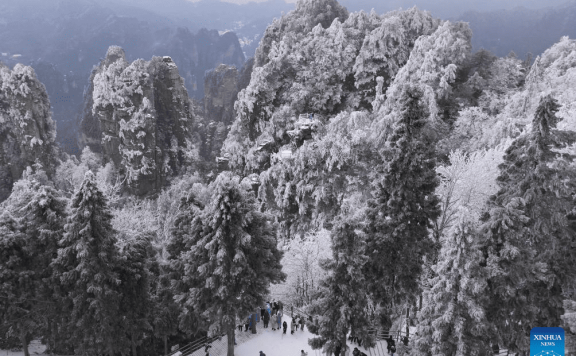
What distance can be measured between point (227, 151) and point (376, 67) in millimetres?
23235

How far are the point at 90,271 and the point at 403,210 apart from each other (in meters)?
15.5

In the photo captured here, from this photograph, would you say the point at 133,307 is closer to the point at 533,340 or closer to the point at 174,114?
the point at 533,340

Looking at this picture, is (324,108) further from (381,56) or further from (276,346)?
(276,346)

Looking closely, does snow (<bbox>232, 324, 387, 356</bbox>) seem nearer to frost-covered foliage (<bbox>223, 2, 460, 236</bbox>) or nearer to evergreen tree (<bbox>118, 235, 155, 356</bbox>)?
evergreen tree (<bbox>118, 235, 155, 356</bbox>)

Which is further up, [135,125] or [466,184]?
[135,125]

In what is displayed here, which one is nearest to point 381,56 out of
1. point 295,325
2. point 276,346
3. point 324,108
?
point 324,108

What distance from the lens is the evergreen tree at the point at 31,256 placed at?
20172 mm

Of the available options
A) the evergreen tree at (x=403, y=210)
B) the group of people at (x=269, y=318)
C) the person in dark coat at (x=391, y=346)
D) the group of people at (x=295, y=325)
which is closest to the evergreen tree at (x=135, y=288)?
the group of people at (x=269, y=318)

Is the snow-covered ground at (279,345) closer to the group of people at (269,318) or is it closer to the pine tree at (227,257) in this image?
the group of people at (269,318)

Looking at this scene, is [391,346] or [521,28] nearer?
[391,346]

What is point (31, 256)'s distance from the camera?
2119 cm

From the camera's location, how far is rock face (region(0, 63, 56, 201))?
5975 cm

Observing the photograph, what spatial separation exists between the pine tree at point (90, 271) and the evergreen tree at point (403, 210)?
517 inches

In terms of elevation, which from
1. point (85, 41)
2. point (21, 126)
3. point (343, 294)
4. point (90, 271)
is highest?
point (85, 41)
